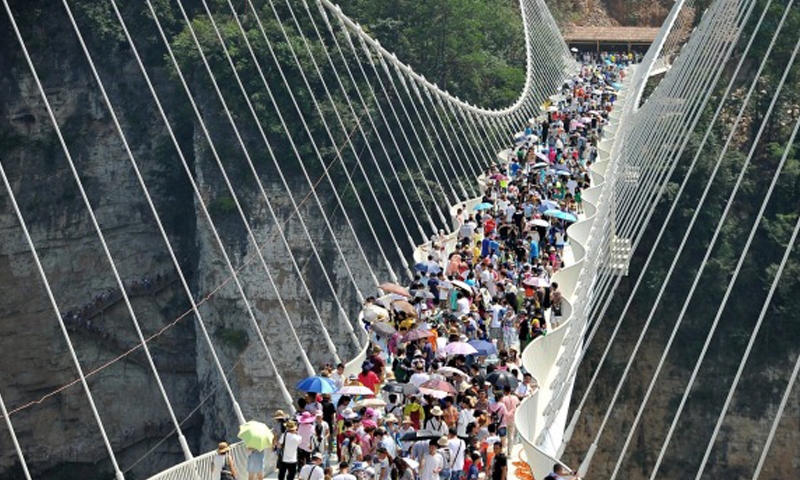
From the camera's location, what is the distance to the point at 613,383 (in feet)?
176

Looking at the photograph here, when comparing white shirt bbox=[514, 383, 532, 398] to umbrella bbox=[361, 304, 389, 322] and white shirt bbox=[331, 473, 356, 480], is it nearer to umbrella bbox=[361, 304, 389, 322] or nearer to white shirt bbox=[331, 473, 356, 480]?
umbrella bbox=[361, 304, 389, 322]

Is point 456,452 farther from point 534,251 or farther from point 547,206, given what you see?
point 547,206

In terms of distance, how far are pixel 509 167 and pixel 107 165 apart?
26342 mm

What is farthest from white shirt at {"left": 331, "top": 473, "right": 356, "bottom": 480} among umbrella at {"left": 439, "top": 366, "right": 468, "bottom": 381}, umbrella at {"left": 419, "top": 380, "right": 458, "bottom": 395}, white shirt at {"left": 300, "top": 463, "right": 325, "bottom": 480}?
umbrella at {"left": 439, "top": 366, "right": 468, "bottom": 381}

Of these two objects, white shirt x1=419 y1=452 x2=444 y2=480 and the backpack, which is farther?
the backpack

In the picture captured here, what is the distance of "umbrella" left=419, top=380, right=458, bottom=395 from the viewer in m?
17.1

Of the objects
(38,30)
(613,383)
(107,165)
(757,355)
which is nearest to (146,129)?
(107,165)

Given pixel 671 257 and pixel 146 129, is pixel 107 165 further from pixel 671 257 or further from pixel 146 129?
pixel 671 257

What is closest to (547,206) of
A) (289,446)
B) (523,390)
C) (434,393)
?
(523,390)

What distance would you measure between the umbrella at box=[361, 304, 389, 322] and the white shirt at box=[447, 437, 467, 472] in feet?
19.6

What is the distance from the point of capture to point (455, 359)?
19.1 meters

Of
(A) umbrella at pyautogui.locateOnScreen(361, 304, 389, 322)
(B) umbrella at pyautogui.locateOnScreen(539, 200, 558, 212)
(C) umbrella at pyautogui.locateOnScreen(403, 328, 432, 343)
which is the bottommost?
(B) umbrella at pyautogui.locateOnScreen(539, 200, 558, 212)

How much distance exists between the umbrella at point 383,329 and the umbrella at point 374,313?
1.92 ft

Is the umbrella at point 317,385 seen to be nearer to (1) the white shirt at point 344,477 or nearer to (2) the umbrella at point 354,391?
(2) the umbrella at point 354,391
